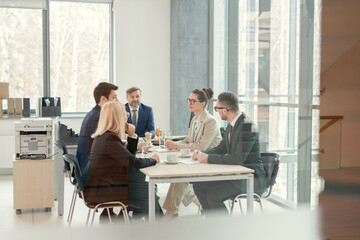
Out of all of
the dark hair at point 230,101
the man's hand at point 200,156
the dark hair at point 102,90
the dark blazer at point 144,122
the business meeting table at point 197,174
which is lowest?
the business meeting table at point 197,174

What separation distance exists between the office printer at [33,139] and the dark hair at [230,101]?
1340 millimetres

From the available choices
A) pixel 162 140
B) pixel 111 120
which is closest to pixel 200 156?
pixel 111 120

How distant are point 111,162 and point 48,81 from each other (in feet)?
2.22

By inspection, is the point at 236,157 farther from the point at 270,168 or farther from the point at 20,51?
the point at 20,51

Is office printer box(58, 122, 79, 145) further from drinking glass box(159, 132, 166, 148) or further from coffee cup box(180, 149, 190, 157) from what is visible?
coffee cup box(180, 149, 190, 157)

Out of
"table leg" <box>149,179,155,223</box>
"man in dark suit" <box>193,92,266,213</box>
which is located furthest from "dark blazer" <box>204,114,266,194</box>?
"table leg" <box>149,179,155,223</box>

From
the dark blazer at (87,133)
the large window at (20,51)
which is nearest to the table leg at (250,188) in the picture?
the dark blazer at (87,133)

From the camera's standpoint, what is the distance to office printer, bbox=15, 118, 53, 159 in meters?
3.47

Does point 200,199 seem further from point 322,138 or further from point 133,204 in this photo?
point 322,138

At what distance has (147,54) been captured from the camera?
5555 millimetres

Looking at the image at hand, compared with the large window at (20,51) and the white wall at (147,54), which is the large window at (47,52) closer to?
the large window at (20,51)

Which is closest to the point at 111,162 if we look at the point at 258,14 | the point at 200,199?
the point at 200,199

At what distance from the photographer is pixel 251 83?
2764 millimetres

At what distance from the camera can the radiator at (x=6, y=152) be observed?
3790 millimetres
